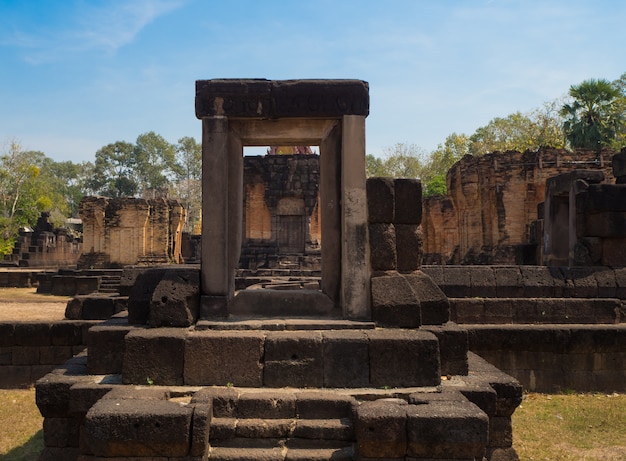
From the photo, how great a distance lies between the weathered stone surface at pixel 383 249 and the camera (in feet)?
17.3

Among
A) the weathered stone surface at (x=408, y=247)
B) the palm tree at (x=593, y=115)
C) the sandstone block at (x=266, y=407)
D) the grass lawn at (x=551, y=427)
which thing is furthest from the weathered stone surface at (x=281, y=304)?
the palm tree at (x=593, y=115)

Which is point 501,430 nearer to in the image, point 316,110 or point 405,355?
point 405,355

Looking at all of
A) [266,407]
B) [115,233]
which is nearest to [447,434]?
[266,407]

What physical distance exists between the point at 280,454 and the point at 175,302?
1757 millimetres

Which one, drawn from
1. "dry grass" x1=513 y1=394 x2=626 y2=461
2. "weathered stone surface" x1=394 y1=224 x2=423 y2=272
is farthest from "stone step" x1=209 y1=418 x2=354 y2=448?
"dry grass" x1=513 y1=394 x2=626 y2=461

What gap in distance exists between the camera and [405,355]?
4.44 m

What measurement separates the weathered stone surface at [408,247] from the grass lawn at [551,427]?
2.13m

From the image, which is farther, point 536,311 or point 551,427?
point 536,311

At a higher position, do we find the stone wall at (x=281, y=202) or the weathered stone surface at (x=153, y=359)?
the stone wall at (x=281, y=202)

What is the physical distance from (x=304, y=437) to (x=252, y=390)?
638mm

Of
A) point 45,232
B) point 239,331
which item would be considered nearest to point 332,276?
point 239,331

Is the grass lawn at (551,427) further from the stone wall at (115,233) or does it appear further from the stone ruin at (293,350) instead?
the stone wall at (115,233)

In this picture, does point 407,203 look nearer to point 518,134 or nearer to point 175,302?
point 175,302

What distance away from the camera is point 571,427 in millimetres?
6086
